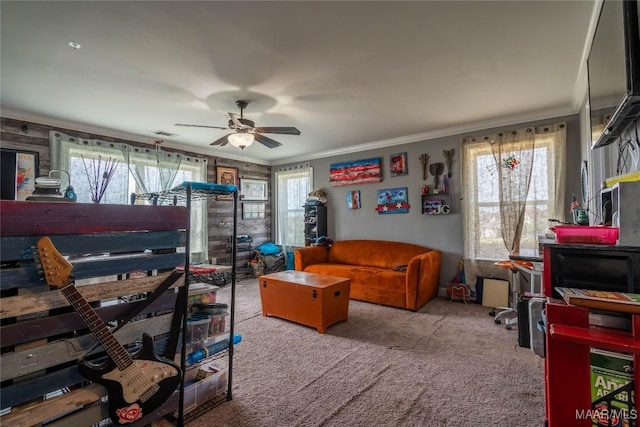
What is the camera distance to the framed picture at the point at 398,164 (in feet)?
15.4

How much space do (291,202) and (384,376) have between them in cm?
444

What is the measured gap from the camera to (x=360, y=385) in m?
2.05

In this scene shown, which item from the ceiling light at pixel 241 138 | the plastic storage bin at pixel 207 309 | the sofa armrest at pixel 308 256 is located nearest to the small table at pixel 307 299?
the sofa armrest at pixel 308 256

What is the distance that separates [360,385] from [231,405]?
0.88 metres

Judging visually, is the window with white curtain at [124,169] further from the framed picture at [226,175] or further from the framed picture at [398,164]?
the framed picture at [398,164]

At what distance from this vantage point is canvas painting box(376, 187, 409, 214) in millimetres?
4711

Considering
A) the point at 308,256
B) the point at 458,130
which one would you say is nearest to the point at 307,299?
the point at 308,256

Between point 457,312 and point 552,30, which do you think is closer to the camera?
point 552,30

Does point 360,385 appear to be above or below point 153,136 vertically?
below

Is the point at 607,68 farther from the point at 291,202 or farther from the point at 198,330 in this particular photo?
the point at 291,202

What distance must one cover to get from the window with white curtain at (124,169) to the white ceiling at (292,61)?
38 centimetres

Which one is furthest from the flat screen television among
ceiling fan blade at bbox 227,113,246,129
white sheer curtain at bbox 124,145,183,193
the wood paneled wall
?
white sheer curtain at bbox 124,145,183,193

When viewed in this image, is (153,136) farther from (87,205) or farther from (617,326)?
(617,326)

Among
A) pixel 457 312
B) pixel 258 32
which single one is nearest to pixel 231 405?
pixel 258 32
